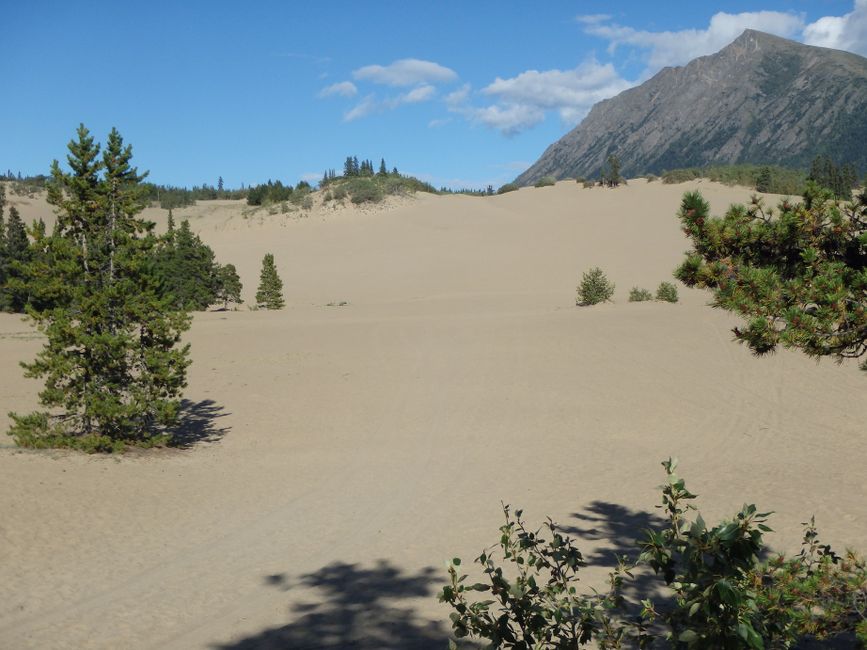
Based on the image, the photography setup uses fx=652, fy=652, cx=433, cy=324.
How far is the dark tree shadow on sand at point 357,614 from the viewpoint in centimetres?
574

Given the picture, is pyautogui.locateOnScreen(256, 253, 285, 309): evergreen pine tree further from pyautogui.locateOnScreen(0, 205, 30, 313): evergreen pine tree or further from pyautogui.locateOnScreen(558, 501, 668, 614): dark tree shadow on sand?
pyautogui.locateOnScreen(558, 501, 668, 614): dark tree shadow on sand

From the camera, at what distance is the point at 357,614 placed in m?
6.33

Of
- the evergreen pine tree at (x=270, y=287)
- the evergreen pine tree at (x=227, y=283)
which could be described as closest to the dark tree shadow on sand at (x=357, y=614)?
the evergreen pine tree at (x=270, y=287)

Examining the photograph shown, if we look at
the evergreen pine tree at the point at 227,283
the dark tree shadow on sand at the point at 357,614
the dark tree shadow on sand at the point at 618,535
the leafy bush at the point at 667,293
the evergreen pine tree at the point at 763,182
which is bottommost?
the dark tree shadow on sand at the point at 618,535

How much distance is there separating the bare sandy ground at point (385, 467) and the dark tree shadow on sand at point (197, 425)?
0.10 metres

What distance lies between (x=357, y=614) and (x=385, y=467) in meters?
5.47

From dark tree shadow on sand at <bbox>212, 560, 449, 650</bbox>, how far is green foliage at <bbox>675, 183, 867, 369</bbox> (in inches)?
149

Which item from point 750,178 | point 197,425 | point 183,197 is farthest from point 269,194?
point 197,425

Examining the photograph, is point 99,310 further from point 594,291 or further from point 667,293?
point 667,293

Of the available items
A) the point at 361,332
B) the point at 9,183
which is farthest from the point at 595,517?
the point at 9,183

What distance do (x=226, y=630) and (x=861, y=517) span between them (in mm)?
8030

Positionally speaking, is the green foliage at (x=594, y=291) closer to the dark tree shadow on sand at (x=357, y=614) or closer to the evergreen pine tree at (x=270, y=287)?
the evergreen pine tree at (x=270, y=287)

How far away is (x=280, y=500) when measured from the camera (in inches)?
395

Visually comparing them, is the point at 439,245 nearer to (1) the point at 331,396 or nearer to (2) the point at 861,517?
(1) the point at 331,396
